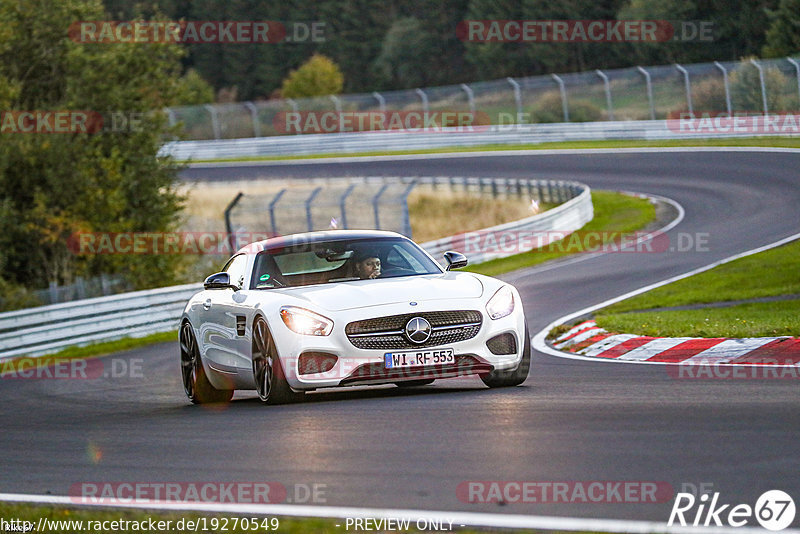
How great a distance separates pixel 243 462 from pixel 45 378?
35.2 feet

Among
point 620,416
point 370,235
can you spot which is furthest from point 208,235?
point 620,416

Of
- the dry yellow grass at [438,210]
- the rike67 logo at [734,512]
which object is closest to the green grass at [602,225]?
the dry yellow grass at [438,210]

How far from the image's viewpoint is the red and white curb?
10805 mm

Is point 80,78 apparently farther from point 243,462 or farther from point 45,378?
point 243,462

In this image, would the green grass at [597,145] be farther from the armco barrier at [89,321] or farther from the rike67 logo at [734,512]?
the rike67 logo at [734,512]

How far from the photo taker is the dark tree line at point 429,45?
7512 centimetres

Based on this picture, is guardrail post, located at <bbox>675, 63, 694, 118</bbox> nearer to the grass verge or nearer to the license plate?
the grass verge

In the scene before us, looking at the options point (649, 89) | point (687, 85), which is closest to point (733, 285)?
point (687, 85)

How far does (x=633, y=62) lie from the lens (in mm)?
81750

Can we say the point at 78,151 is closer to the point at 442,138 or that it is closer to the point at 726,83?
the point at 726,83

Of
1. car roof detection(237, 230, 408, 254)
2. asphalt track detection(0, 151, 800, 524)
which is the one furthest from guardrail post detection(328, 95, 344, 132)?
car roof detection(237, 230, 408, 254)

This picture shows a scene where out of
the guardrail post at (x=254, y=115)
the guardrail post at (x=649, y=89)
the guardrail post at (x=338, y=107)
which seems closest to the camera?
the guardrail post at (x=649, y=89)

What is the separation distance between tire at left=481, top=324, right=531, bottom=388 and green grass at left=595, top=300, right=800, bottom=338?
2.85 meters

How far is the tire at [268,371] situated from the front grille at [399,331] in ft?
2.12
